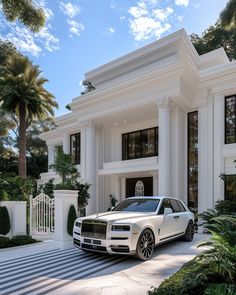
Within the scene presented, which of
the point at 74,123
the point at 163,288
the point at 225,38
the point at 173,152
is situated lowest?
the point at 163,288

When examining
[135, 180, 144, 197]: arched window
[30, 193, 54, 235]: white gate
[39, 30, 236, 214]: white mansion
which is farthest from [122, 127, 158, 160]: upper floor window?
[30, 193, 54, 235]: white gate

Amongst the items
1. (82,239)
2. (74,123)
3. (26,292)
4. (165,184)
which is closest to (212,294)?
(26,292)

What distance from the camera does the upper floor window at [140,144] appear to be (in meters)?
19.0

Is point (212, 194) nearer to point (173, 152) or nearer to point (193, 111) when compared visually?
point (173, 152)

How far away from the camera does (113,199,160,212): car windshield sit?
925 cm

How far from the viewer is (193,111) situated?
16609mm

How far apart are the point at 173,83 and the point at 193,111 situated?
2.41 meters

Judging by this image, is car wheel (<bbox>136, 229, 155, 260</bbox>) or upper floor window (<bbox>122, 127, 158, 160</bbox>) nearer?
car wheel (<bbox>136, 229, 155, 260</bbox>)

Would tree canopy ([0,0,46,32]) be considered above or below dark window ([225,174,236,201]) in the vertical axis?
above

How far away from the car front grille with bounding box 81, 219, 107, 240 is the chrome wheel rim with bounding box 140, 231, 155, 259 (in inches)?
38.1

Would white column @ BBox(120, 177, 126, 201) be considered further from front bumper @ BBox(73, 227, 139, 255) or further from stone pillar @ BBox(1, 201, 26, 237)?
front bumper @ BBox(73, 227, 139, 255)

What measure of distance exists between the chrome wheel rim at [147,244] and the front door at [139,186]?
1074cm

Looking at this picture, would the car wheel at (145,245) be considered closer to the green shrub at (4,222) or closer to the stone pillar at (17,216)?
the stone pillar at (17,216)

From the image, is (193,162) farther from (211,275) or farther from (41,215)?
(211,275)
